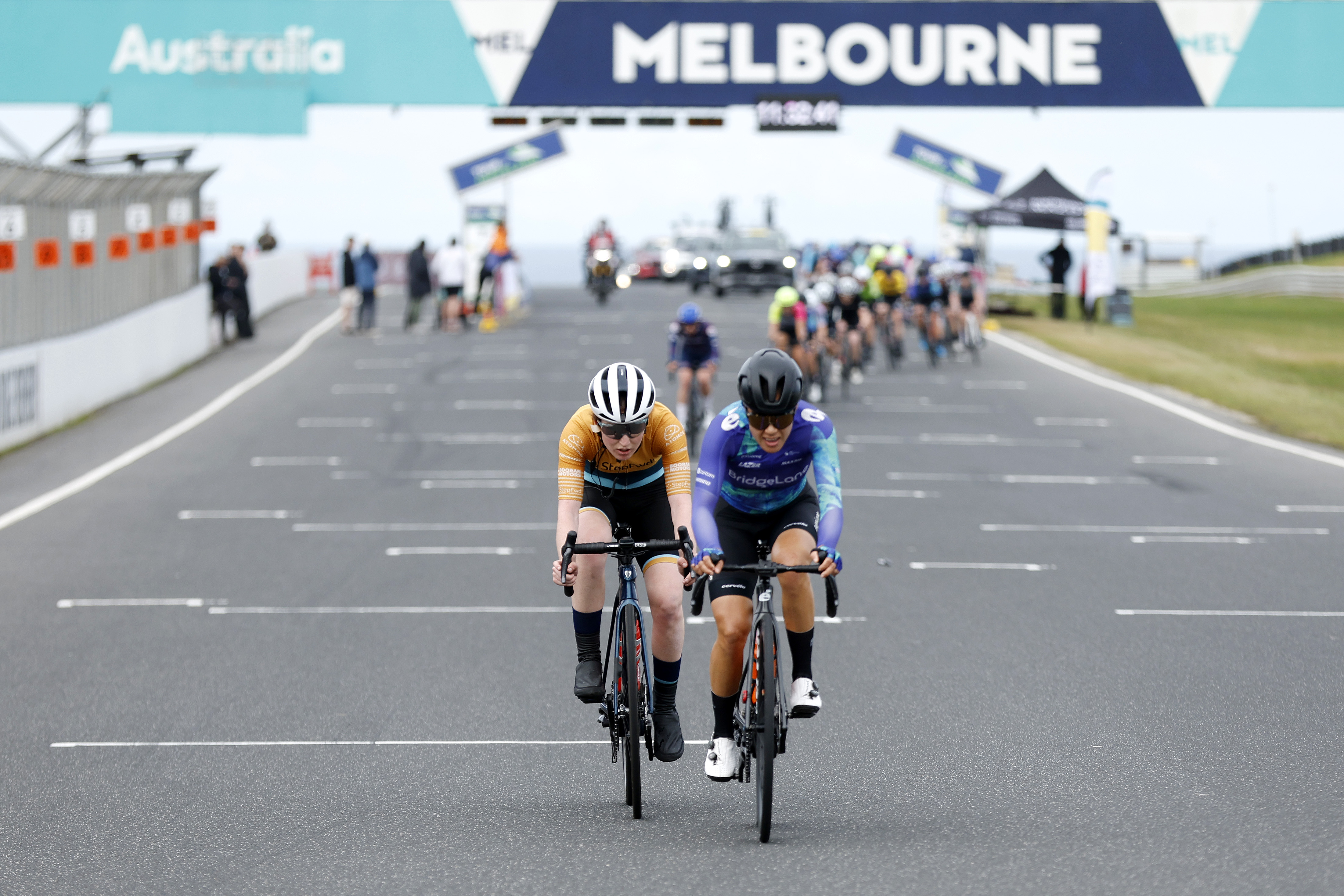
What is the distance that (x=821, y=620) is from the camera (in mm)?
10438

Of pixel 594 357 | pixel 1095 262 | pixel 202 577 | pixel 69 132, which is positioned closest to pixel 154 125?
pixel 69 132

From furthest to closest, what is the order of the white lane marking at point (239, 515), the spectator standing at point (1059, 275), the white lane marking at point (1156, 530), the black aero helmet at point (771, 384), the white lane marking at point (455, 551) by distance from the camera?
the spectator standing at point (1059, 275) → the white lane marking at point (239, 515) → the white lane marking at point (1156, 530) → the white lane marking at point (455, 551) → the black aero helmet at point (771, 384)

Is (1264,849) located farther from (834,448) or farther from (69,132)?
(69,132)

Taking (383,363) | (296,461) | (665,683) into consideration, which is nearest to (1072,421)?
(296,461)

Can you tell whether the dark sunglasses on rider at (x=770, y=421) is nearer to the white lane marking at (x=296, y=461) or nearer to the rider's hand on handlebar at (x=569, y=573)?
the rider's hand on handlebar at (x=569, y=573)

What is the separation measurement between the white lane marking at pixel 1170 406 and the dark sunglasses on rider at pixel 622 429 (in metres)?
13.0

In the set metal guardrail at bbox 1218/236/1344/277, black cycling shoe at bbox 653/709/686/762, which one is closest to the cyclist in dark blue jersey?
black cycling shoe at bbox 653/709/686/762

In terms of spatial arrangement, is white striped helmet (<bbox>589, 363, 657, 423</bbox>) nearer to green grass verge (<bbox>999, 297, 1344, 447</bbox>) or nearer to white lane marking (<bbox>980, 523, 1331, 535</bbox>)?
white lane marking (<bbox>980, 523, 1331, 535</bbox>)

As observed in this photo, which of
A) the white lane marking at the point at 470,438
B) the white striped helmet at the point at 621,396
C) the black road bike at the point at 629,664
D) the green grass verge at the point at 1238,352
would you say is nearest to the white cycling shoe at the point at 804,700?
the black road bike at the point at 629,664

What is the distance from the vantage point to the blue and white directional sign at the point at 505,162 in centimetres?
3856

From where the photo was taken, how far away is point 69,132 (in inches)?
1328

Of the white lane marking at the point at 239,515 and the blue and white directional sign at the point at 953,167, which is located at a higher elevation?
the blue and white directional sign at the point at 953,167

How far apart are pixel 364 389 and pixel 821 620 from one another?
15.2 m

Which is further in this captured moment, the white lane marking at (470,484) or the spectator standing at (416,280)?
the spectator standing at (416,280)
